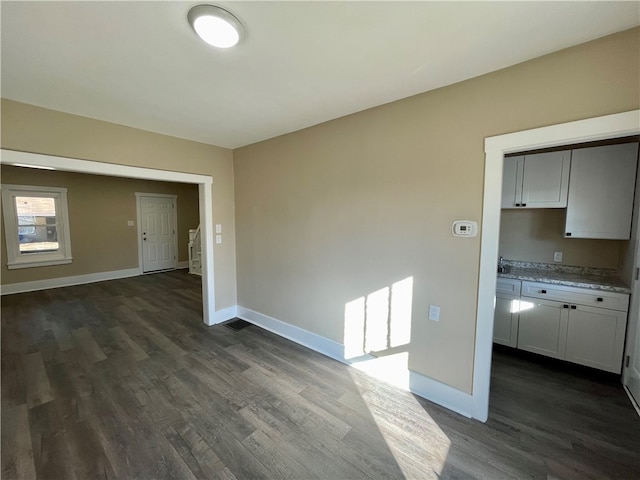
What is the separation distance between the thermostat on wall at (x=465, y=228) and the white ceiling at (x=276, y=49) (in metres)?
1.07

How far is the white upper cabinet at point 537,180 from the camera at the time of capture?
8.73ft

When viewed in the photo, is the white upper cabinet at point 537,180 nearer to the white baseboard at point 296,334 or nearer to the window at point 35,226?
the white baseboard at point 296,334

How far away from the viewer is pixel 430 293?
2.12m

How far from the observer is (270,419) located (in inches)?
77.5

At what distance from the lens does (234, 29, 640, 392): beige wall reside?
61.2 inches

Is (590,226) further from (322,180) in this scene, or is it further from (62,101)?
(62,101)

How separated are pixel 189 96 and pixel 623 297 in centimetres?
426

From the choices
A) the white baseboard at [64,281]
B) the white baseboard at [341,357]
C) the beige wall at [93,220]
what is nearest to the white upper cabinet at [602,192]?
the white baseboard at [341,357]

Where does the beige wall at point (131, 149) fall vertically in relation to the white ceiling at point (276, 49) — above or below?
below

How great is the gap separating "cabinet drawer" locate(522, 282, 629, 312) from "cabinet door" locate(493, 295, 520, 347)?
185mm

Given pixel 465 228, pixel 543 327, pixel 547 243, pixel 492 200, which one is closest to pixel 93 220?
pixel 465 228

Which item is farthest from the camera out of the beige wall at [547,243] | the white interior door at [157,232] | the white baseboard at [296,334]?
the white interior door at [157,232]

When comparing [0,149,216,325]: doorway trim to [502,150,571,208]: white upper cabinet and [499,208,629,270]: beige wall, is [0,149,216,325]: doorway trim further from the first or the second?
[499,208,629,270]: beige wall

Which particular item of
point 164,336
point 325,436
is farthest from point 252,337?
point 325,436
